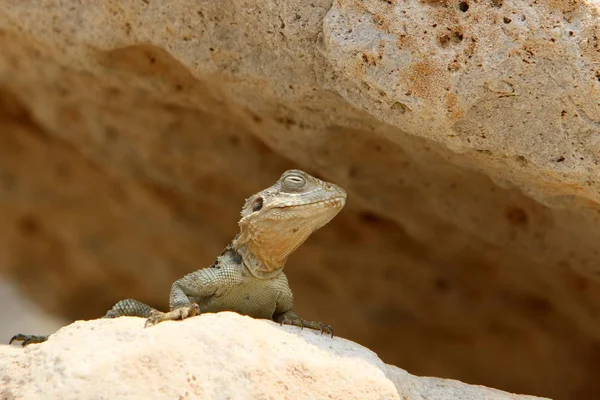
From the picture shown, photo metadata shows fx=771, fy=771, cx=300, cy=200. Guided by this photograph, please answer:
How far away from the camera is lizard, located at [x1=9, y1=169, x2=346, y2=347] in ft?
13.5

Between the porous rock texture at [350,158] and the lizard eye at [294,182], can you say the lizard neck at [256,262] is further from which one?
the porous rock texture at [350,158]

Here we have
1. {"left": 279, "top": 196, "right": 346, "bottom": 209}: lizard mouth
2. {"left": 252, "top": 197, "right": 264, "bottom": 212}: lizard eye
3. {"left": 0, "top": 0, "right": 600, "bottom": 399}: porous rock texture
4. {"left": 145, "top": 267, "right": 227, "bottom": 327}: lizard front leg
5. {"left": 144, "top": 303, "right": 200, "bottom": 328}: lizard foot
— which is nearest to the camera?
{"left": 144, "top": 303, "right": 200, "bottom": 328}: lizard foot

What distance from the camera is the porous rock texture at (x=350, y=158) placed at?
149 inches

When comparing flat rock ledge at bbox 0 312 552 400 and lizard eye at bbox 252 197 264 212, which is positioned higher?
lizard eye at bbox 252 197 264 212

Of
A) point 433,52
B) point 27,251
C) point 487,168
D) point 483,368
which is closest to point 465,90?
point 433,52

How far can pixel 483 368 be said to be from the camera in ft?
20.2

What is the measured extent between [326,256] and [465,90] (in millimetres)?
2833

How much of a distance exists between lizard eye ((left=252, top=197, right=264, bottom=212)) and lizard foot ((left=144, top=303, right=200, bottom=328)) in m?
0.78

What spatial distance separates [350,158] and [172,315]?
2.16m

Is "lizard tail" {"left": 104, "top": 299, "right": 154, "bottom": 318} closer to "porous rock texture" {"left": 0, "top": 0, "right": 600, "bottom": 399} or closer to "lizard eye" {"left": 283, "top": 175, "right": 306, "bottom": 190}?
"lizard eye" {"left": 283, "top": 175, "right": 306, "bottom": 190}

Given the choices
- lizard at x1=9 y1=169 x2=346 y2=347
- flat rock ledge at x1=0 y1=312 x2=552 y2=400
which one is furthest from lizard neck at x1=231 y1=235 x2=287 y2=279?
flat rock ledge at x1=0 y1=312 x2=552 y2=400

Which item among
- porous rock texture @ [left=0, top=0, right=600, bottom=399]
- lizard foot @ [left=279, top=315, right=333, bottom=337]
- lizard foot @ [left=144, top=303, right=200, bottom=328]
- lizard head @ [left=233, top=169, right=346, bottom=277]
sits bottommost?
→ lizard foot @ [left=144, top=303, right=200, bottom=328]

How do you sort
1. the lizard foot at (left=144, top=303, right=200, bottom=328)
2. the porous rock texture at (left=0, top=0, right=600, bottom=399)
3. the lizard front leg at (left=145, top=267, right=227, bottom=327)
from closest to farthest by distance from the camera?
the lizard foot at (left=144, top=303, right=200, bottom=328)
the porous rock texture at (left=0, top=0, right=600, bottom=399)
the lizard front leg at (left=145, top=267, right=227, bottom=327)

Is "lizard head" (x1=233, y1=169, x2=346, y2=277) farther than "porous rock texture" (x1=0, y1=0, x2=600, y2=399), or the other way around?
"lizard head" (x1=233, y1=169, x2=346, y2=277)
